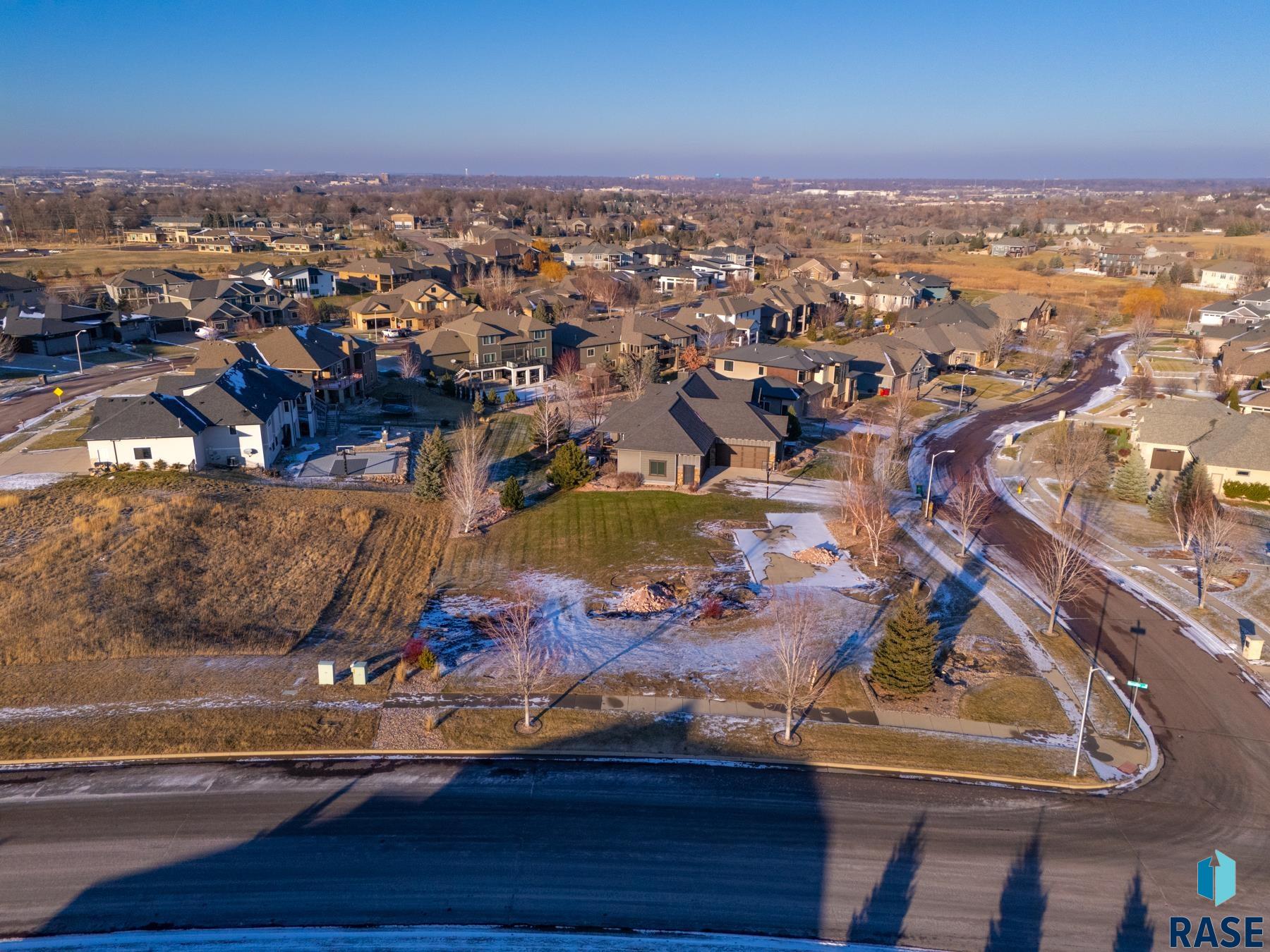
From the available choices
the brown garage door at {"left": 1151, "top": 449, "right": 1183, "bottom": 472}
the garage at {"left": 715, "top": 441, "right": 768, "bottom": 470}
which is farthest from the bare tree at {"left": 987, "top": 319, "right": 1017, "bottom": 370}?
the garage at {"left": 715, "top": 441, "right": 768, "bottom": 470}

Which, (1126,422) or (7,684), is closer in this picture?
(7,684)

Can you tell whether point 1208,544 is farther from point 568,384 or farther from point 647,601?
point 568,384

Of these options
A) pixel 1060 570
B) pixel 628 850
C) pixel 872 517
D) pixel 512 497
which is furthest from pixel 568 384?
pixel 628 850

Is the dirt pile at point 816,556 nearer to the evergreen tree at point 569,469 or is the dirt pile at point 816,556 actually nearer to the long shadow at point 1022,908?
the evergreen tree at point 569,469

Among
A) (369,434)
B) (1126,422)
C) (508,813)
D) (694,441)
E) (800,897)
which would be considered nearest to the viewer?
(800,897)

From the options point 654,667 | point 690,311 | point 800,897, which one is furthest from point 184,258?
point 800,897

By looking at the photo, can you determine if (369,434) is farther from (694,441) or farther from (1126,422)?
(1126,422)
